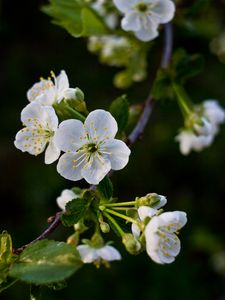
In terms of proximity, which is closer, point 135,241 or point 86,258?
point 135,241

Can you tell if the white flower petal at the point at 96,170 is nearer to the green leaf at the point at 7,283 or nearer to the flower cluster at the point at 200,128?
the green leaf at the point at 7,283

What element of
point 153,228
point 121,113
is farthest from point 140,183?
point 153,228

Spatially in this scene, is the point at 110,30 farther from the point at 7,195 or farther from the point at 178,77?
the point at 7,195

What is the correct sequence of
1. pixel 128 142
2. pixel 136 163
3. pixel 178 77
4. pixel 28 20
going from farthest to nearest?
pixel 28 20, pixel 136 163, pixel 178 77, pixel 128 142

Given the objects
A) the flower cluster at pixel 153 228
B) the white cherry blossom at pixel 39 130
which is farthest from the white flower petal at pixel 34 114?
the flower cluster at pixel 153 228

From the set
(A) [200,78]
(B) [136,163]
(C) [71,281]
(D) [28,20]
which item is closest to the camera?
(C) [71,281]

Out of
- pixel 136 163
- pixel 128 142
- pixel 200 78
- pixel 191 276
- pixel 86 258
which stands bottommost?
pixel 191 276

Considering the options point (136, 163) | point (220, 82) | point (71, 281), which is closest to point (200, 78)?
point (220, 82)

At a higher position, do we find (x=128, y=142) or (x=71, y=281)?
(x=128, y=142)

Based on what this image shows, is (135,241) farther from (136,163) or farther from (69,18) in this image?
(136,163)
